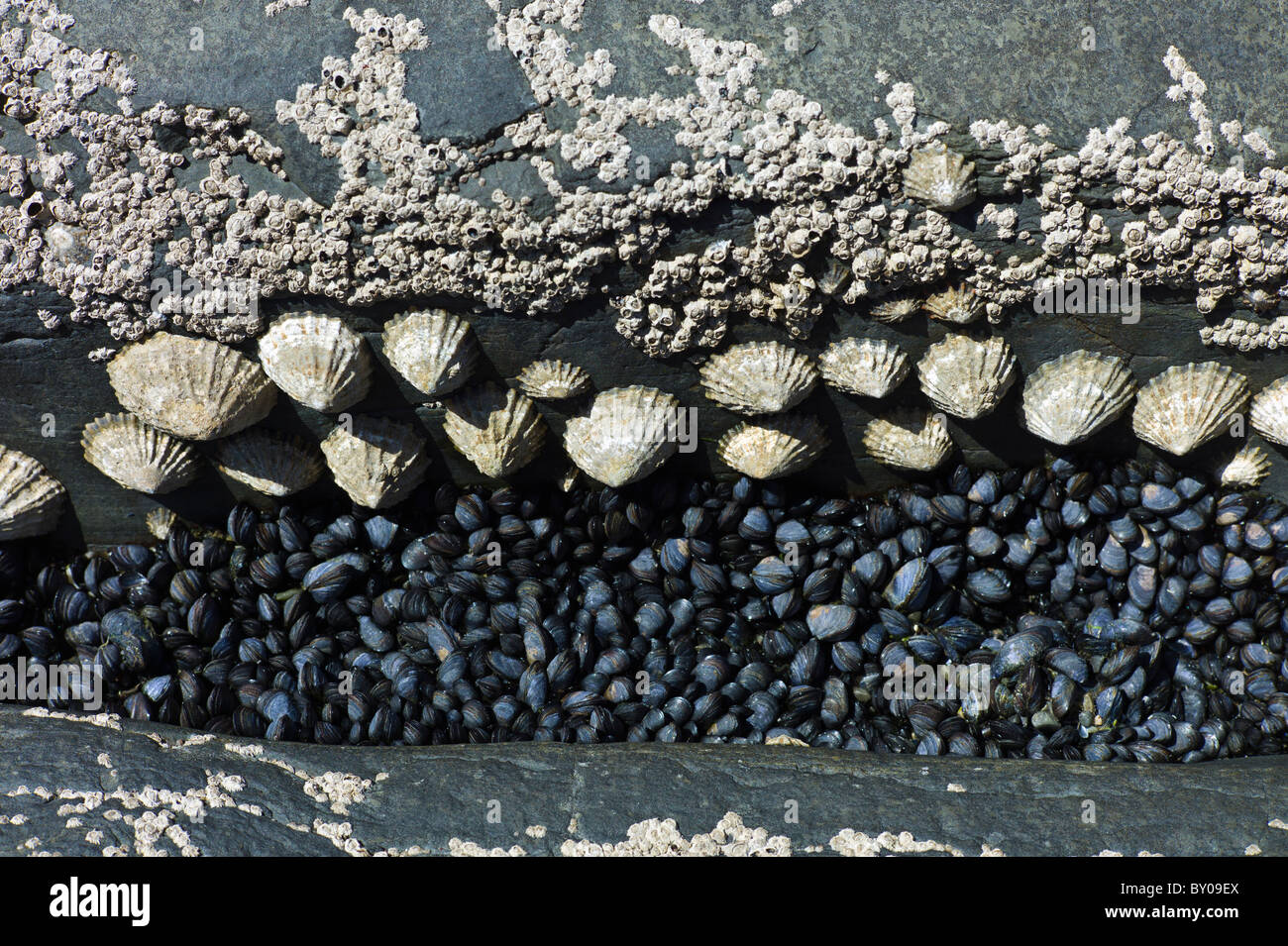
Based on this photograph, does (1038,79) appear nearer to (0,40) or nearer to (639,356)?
(639,356)

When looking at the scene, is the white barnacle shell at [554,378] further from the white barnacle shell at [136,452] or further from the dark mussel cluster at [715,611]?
the white barnacle shell at [136,452]


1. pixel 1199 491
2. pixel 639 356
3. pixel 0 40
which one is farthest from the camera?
pixel 1199 491

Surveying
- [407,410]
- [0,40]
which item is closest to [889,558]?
[407,410]

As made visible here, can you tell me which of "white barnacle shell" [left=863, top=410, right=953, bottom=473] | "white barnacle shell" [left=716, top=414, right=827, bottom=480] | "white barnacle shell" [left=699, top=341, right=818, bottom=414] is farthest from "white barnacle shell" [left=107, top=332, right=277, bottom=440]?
"white barnacle shell" [left=863, top=410, right=953, bottom=473]

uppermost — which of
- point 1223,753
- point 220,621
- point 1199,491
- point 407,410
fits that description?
point 407,410

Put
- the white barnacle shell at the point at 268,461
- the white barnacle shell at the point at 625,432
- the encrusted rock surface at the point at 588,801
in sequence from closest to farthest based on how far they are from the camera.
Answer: the encrusted rock surface at the point at 588,801 → the white barnacle shell at the point at 625,432 → the white barnacle shell at the point at 268,461

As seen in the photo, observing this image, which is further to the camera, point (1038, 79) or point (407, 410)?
point (407, 410)

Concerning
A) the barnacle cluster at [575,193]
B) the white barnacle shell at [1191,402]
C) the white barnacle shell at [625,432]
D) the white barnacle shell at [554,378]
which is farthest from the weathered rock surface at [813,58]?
the white barnacle shell at [1191,402]
